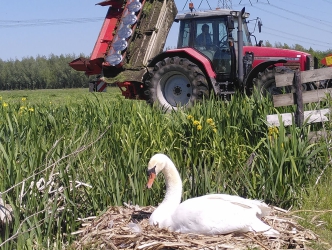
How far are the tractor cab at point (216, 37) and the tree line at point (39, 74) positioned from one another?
46.9 meters

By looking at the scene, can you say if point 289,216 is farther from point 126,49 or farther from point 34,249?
point 126,49

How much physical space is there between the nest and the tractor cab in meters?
6.40

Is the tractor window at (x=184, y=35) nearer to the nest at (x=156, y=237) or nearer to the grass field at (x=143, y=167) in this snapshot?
the grass field at (x=143, y=167)

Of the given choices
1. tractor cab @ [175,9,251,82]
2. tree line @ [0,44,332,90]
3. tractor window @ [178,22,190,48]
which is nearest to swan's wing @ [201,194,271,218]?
tractor cab @ [175,9,251,82]

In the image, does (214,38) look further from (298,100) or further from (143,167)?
(143,167)

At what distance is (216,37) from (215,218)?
23.7ft

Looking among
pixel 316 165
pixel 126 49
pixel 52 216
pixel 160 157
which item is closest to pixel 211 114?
pixel 316 165

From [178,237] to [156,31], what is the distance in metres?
8.00

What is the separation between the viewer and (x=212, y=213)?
3.45 meters

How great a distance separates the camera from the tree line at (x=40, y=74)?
5788cm

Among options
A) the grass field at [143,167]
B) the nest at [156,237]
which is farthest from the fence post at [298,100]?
the nest at [156,237]

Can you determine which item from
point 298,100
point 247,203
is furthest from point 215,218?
point 298,100

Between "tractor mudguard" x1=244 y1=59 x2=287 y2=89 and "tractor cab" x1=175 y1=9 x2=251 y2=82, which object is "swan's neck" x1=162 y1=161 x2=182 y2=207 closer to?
"tractor mudguard" x1=244 y1=59 x2=287 y2=89

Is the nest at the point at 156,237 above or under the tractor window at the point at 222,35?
under
